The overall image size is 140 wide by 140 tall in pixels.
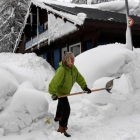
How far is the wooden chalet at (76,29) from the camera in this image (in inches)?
293

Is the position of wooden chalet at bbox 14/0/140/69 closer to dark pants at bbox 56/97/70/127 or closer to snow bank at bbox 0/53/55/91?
snow bank at bbox 0/53/55/91

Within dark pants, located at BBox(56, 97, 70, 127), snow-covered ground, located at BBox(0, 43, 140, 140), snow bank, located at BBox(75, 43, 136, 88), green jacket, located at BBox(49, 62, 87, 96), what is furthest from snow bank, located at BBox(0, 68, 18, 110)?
snow bank, located at BBox(75, 43, 136, 88)

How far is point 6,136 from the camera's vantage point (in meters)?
2.85

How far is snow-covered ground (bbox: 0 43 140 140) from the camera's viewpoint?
3.01m

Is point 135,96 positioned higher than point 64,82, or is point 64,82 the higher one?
point 64,82

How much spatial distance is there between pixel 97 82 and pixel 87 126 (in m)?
1.44

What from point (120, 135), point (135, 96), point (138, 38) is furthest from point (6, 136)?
point (138, 38)

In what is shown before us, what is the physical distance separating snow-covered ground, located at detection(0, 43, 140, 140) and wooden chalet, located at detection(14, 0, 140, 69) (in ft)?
7.43

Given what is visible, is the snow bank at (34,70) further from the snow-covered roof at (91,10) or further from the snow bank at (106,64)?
the snow bank at (106,64)

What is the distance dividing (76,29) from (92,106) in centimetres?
433

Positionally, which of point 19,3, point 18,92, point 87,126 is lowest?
point 87,126

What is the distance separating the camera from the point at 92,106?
4.27 metres

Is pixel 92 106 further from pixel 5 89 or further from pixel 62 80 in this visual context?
pixel 5 89

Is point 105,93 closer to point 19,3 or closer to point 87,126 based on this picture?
point 87,126
